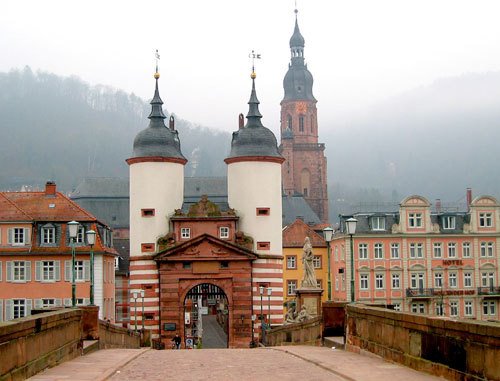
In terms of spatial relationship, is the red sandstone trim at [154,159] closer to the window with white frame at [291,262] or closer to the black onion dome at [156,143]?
the black onion dome at [156,143]

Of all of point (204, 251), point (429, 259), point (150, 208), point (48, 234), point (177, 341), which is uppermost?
point (150, 208)

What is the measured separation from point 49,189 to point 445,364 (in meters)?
52.1

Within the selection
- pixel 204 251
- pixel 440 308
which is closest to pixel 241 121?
pixel 204 251

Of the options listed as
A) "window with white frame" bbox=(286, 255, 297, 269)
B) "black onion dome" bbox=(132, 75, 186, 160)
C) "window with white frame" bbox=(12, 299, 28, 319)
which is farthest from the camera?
"window with white frame" bbox=(286, 255, 297, 269)

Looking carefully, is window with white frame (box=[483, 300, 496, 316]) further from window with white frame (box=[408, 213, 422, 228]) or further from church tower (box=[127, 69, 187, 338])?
church tower (box=[127, 69, 187, 338])

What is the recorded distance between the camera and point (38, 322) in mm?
19094

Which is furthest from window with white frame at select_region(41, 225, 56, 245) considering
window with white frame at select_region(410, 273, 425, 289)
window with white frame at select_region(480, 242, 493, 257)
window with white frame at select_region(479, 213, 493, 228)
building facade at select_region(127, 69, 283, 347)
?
window with white frame at select_region(480, 242, 493, 257)

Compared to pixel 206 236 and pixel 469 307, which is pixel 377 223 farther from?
pixel 206 236

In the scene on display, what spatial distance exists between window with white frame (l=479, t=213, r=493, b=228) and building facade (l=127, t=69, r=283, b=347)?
25.7 m

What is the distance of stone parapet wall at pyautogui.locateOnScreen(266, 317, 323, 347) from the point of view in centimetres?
3158

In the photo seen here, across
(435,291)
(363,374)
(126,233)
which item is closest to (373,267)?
(435,291)

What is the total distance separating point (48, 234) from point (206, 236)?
40.3 feet

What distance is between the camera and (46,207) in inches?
2520

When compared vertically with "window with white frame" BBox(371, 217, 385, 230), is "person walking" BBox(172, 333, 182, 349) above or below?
below
